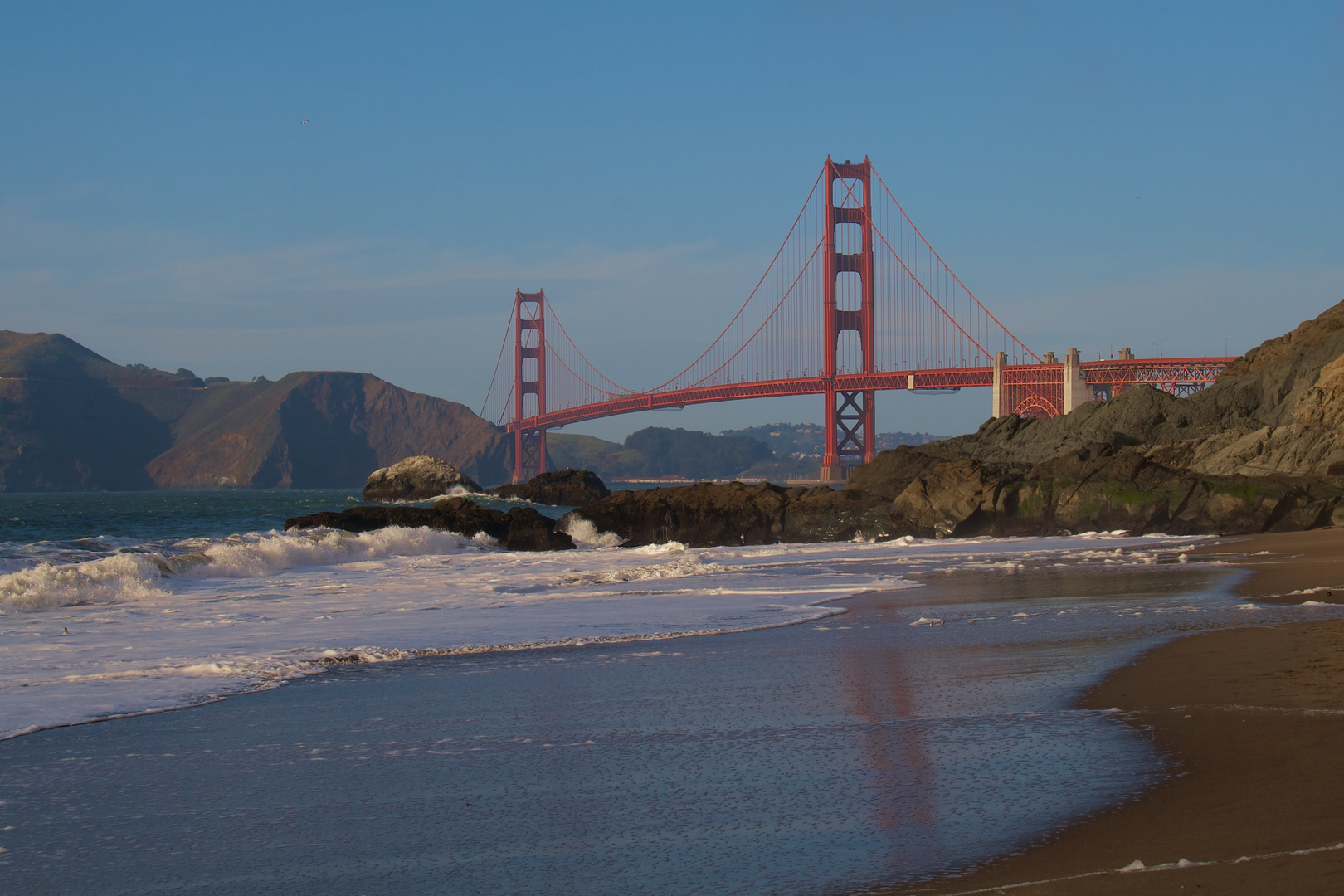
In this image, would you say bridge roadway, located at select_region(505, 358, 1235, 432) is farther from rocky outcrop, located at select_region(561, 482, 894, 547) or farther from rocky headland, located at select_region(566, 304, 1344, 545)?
rocky outcrop, located at select_region(561, 482, 894, 547)

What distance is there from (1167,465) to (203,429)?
380 ft

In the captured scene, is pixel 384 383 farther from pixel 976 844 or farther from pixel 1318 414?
pixel 976 844

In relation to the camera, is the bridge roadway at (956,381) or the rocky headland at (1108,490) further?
the bridge roadway at (956,381)

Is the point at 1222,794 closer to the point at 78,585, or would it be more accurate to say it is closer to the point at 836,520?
the point at 78,585

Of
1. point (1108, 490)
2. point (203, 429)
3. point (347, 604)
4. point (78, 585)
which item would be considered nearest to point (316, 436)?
point (203, 429)

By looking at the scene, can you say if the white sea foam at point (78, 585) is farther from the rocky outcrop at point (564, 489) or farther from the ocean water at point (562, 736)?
the rocky outcrop at point (564, 489)

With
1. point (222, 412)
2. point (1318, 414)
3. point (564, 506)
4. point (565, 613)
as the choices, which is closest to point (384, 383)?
point (222, 412)

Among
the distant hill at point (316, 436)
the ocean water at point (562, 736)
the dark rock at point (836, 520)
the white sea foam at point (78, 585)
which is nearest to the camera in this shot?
the ocean water at point (562, 736)

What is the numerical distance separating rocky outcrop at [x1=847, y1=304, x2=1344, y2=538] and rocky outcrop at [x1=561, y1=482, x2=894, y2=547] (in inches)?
31.8

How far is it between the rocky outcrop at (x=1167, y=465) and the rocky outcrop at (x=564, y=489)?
19328 millimetres

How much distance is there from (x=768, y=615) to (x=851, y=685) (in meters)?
3.00

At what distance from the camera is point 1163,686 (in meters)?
4.74

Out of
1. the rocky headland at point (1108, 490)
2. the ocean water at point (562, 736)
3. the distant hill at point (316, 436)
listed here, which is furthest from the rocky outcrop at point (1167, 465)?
the distant hill at point (316, 436)

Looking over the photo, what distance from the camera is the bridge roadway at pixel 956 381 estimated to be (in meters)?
46.5
